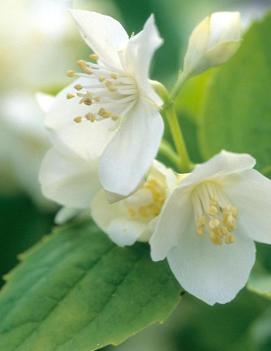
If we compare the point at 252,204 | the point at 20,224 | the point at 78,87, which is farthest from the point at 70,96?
the point at 20,224

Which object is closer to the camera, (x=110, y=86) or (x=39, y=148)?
(x=110, y=86)

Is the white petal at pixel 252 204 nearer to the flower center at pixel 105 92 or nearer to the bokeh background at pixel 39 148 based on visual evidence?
the flower center at pixel 105 92

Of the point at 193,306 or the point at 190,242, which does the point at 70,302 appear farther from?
the point at 193,306

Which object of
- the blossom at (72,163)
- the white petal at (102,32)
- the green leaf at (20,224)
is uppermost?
the white petal at (102,32)

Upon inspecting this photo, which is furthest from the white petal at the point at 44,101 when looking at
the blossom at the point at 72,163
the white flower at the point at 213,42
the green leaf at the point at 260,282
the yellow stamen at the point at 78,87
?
the green leaf at the point at 260,282

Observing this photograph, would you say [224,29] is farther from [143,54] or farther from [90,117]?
[90,117]

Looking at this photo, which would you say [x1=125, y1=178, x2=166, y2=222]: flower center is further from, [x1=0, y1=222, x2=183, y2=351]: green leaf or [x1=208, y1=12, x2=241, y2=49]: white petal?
[x1=208, y1=12, x2=241, y2=49]: white petal
